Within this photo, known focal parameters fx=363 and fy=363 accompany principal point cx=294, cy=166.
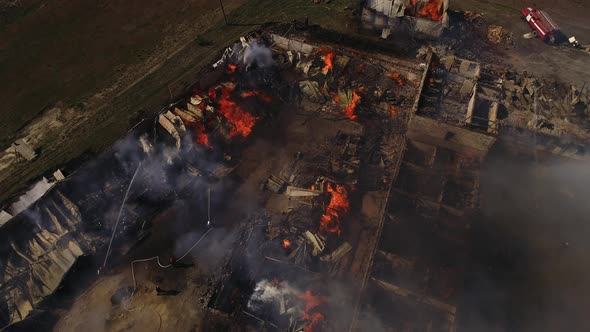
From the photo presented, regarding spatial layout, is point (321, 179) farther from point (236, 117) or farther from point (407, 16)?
point (407, 16)

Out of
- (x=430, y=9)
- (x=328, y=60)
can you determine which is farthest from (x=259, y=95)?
(x=430, y=9)

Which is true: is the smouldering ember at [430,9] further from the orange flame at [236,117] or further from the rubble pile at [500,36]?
the orange flame at [236,117]

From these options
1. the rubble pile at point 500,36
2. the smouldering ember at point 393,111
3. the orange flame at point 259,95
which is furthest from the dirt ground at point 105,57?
the rubble pile at point 500,36

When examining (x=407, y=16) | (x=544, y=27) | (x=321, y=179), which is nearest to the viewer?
(x=321, y=179)

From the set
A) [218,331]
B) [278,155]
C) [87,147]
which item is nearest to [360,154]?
[278,155]

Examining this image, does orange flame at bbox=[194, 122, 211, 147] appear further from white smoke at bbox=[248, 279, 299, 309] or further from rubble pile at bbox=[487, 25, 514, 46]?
rubble pile at bbox=[487, 25, 514, 46]

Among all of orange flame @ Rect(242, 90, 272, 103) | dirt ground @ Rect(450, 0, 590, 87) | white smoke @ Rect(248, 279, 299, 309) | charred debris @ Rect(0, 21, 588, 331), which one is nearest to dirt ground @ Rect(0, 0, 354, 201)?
charred debris @ Rect(0, 21, 588, 331)

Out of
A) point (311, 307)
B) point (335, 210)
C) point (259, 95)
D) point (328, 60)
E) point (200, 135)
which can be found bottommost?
point (311, 307)

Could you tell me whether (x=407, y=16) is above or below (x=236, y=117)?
above
